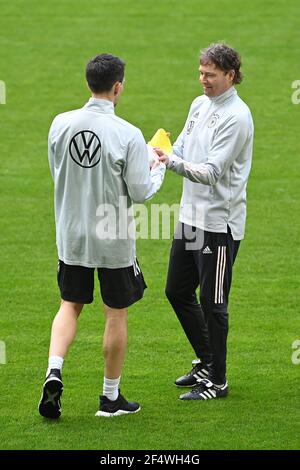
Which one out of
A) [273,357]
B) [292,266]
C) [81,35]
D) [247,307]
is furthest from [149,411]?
[81,35]

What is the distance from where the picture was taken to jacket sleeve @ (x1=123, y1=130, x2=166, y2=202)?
6.37 metres

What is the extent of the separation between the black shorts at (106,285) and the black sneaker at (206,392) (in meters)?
0.80

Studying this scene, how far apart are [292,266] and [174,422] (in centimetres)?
338

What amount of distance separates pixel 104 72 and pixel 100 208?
752 millimetres

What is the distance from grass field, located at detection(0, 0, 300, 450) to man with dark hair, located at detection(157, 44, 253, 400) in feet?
1.66

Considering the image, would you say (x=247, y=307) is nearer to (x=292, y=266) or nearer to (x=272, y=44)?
(x=292, y=266)

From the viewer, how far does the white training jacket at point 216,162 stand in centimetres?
675

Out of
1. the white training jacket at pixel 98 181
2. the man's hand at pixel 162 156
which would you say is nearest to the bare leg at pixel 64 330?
the white training jacket at pixel 98 181

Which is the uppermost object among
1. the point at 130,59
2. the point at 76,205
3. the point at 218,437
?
the point at 130,59

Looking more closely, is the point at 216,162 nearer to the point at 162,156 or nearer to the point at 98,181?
the point at 162,156

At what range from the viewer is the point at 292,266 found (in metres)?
9.76

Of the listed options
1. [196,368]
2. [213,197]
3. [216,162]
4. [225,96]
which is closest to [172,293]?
[196,368]

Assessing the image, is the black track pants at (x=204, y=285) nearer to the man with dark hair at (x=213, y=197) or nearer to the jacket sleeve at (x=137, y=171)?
the man with dark hair at (x=213, y=197)

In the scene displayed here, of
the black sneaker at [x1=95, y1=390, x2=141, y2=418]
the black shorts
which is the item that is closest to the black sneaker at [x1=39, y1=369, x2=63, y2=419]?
the black sneaker at [x1=95, y1=390, x2=141, y2=418]
